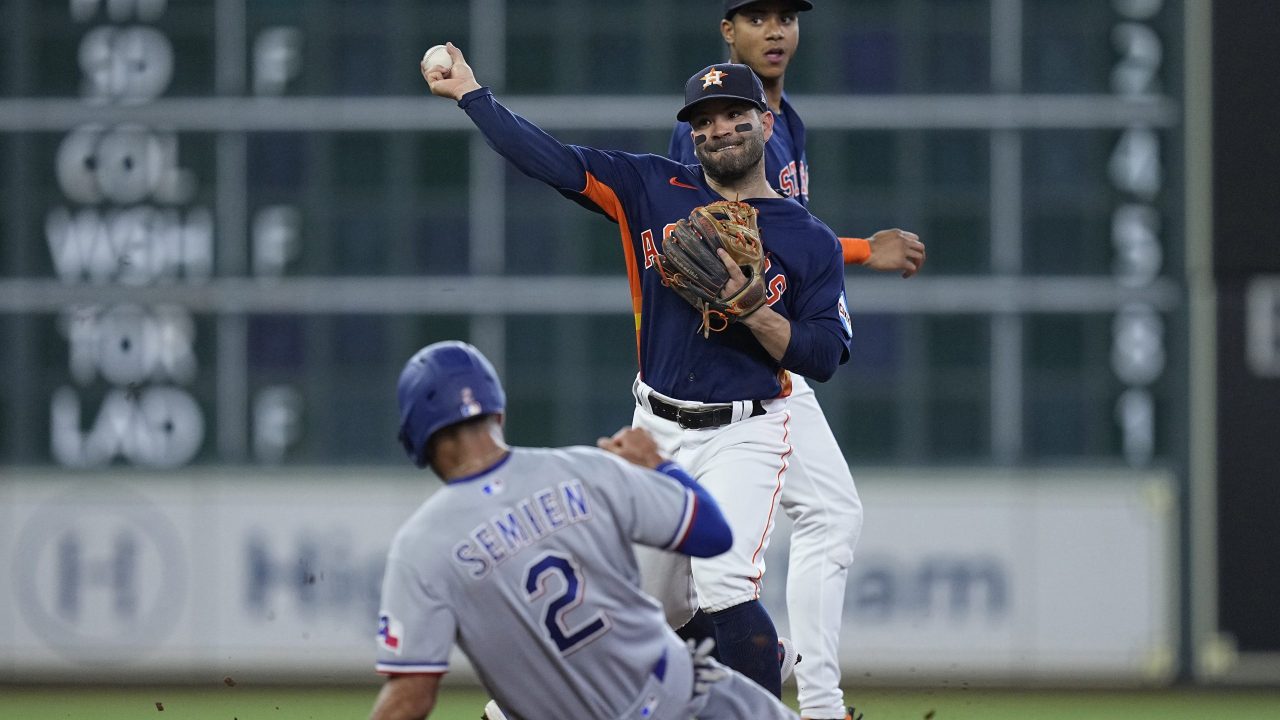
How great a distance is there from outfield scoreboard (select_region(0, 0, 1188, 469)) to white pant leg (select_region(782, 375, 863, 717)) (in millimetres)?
6843

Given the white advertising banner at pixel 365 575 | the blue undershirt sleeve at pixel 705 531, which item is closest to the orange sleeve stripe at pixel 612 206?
the blue undershirt sleeve at pixel 705 531

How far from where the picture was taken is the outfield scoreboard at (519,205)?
12125mm

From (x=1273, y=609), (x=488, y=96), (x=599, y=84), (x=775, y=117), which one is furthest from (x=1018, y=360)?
(x=488, y=96)

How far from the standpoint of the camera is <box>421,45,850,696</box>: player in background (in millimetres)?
4918

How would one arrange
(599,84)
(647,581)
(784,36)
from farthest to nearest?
(599,84) < (784,36) < (647,581)

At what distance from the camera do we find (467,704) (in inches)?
459

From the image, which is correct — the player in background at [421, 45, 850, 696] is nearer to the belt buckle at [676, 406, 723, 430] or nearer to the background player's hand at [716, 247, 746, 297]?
the belt buckle at [676, 406, 723, 430]

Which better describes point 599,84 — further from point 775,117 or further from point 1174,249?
point 775,117

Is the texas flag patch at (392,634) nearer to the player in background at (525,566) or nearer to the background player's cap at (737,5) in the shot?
the player in background at (525,566)

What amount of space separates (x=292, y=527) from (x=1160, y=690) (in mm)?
5856

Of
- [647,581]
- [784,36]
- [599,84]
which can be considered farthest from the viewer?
[599,84]

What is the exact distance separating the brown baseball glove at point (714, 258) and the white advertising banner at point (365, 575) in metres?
7.85

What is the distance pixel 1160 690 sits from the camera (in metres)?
12.8

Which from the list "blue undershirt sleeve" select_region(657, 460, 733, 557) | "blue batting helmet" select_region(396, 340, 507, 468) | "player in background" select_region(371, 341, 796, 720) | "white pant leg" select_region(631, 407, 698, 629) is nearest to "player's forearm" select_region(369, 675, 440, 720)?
"player in background" select_region(371, 341, 796, 720)
